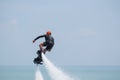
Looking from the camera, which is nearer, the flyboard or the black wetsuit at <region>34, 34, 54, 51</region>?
the black wetsuit at <region>34, 34, 54, 51</region>

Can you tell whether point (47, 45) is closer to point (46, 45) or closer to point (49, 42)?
point (46, 45)

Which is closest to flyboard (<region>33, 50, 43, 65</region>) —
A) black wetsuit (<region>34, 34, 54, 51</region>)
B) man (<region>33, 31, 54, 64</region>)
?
man (<region>33, 31, 54, 64</region>)

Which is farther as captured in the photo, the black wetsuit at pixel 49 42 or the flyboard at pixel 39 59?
the flyboard at pixel 39 59

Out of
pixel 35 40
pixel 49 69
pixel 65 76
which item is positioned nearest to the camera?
pixel 35 40

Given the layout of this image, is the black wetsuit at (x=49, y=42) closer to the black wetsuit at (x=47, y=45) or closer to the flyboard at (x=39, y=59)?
the black wetsuit at (x=47, y=45)

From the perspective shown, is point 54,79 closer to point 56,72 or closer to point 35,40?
point 56,72

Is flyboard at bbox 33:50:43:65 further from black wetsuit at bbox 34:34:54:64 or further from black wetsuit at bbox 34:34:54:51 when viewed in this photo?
black wetsuit at bbox 34:34:54:51

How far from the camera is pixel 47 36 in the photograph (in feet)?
125

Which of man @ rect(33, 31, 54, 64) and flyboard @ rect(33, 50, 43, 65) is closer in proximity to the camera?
man @ rect(33, 31, 54, 64)

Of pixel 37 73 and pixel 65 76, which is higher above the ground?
pixel 65 76

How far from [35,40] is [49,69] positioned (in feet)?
15.2

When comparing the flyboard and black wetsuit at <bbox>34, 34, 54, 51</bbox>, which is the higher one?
black wetsuit at <bbox>34, 34, 54, 51</bbox>

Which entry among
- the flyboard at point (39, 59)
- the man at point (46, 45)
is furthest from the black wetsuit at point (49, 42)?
the flyboard at point (39, 59)

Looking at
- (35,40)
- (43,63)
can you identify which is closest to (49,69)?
(43,63)
